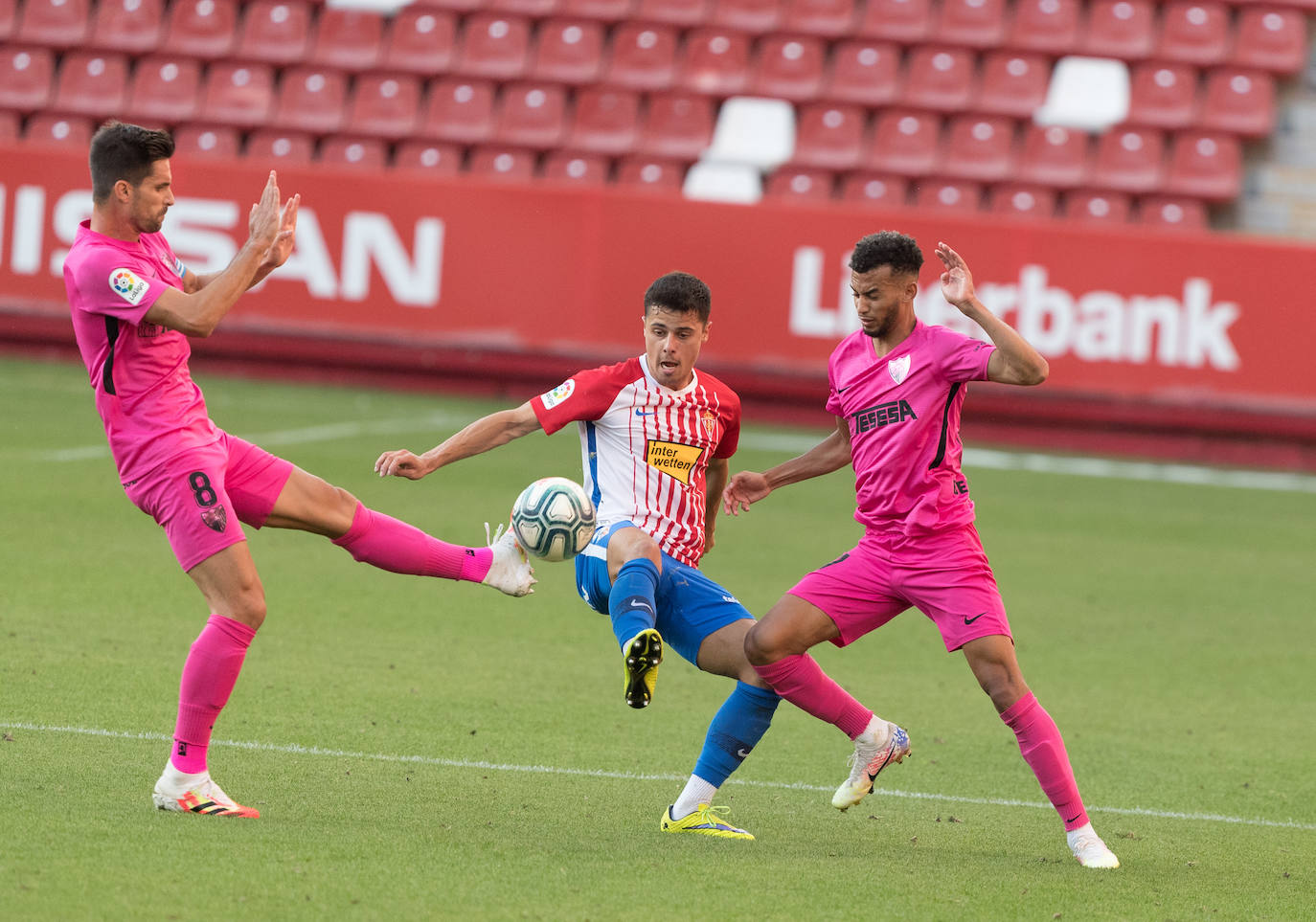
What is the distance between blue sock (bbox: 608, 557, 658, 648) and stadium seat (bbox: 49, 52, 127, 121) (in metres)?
14.0

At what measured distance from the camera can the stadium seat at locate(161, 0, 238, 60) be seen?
713 inches

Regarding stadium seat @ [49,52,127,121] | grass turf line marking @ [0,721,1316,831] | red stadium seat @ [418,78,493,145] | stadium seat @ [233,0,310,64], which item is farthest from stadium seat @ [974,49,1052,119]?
grass turf line marking @ [0,721,1316,831]

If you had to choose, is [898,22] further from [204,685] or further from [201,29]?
[204,685]

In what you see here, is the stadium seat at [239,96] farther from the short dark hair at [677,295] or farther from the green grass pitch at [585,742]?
the short dark hair at [677,295]

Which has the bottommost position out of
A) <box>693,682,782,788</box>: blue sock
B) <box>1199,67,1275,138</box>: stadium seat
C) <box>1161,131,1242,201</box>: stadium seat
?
<box>693,682,782,788</box>: blue sock

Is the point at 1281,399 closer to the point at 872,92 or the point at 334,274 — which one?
the point at 872,92

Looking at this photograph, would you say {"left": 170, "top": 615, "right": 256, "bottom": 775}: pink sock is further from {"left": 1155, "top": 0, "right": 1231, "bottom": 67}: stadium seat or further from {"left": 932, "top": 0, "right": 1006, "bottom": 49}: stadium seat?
{"left": 1155, "top": 0, "right": 1231, "bottom": 67}: stadium seat

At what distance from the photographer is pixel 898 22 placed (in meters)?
17.8

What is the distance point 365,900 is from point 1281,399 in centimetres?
1193

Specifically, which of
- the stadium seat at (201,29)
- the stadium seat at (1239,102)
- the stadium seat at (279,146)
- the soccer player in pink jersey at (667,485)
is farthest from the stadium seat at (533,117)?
the soccer player in pink jersey at (667,485)

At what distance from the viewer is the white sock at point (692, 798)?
5336 millimetres

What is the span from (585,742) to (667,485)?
4.02 feet

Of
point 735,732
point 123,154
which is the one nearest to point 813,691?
point 735,732

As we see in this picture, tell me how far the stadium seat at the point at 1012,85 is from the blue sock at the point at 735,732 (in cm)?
1275
